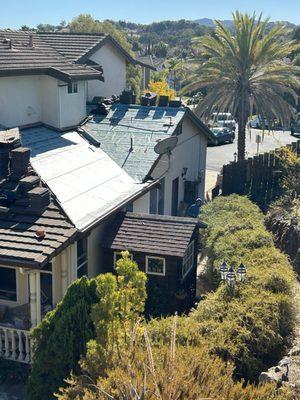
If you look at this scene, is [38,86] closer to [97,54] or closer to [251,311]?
[97,54]

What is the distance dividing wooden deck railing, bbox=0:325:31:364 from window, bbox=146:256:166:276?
355cm

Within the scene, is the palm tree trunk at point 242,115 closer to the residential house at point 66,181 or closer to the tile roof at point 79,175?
the residential house at point 66,181

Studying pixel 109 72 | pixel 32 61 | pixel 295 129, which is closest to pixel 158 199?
pixel 32 61

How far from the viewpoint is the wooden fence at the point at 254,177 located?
Answer: 23000 mm

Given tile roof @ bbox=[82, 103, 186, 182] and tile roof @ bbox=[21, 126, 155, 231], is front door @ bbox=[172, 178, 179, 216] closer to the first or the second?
tile roof @ bbox=[82, 103, 186, 182]

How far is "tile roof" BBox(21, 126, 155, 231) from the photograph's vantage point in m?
13.4

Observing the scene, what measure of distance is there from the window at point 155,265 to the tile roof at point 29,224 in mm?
2457

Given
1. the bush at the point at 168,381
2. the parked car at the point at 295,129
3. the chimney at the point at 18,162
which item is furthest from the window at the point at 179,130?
the parked car at the point at 295,129

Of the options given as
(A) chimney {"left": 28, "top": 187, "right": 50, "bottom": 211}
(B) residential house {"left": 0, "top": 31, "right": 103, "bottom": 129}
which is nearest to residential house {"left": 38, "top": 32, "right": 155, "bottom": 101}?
(B) residential house {"left": 0, "top": 31, "right": 103, "bottom": 129}

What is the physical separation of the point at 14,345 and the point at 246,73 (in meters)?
17.8

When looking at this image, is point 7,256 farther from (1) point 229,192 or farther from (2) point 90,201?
(1) point 229,192

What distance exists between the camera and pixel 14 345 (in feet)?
38.3

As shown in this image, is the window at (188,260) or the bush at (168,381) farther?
the window at (188,260)

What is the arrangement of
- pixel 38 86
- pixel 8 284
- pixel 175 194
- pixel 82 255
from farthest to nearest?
pixel 175 194 → pixel 38 86 → pixel 82 255 → pixel 8 284
